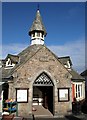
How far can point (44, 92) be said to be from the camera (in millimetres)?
23500

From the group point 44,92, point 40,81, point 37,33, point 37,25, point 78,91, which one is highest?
point 37,25

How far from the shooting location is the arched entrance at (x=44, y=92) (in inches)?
775

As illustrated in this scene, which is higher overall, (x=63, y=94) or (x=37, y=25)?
(x=37, y=25)

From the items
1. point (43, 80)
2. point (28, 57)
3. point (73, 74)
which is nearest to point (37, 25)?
point (28, 57)

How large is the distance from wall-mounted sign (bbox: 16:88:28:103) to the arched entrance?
4.19 feet

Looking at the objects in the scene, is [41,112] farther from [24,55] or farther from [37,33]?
[37,33]

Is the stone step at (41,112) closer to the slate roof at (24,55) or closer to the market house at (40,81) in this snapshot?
the market house at (40,81)

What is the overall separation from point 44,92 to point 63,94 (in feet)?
14.3

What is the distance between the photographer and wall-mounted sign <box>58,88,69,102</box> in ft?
63.6

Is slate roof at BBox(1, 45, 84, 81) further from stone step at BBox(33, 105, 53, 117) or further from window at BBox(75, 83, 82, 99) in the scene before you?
stone step at BBox(33, 105, 53, 117)

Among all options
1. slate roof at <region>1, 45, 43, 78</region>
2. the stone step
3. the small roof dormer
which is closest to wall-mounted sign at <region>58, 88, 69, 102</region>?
the stone step

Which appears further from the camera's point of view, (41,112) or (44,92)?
(44,92)

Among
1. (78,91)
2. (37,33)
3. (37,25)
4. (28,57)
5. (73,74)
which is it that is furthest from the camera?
(37,25)

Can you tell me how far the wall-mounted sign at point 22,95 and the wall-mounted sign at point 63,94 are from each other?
3.13 m
